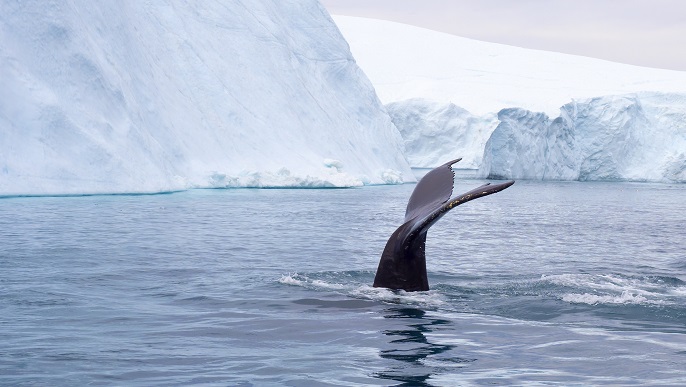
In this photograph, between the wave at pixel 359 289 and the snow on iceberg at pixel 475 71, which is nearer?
the wave at pixel 359 289

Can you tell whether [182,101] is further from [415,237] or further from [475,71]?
[475,71]

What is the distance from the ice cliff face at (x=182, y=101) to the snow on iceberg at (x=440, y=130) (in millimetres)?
13112

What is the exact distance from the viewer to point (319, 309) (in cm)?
830

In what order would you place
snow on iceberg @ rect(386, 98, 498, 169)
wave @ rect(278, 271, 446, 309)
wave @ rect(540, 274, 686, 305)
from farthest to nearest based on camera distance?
snow on iceberg @ rect(386, 98, 498, 169) < wave @ rect(540, 274, 686, 305) < wave @ rect(278, 271, 446, 309)

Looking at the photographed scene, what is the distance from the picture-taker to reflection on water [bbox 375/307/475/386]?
5.72 m

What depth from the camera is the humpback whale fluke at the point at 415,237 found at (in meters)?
7.54

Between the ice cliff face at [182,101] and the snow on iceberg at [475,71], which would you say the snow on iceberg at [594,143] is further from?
the snow on iceberg at [475,71]

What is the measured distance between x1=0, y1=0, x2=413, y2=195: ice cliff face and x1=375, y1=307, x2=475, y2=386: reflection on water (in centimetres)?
2082

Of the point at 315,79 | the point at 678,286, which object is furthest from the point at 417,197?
the point at 315,79

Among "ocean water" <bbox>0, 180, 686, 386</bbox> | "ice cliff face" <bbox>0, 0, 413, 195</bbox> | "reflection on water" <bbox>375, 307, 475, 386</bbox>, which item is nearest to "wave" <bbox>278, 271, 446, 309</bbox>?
"ocean water" <bbox>0, 180, 686, 386</bbox>

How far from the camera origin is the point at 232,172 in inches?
1435

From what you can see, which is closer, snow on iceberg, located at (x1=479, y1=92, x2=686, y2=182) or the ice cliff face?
the ice cliff face

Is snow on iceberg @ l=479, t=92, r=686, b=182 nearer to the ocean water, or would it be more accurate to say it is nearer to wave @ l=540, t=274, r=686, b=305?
the ocean water

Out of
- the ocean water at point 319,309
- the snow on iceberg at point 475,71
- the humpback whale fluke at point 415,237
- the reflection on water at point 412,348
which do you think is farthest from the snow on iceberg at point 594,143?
the reflection on water at point 412,348
